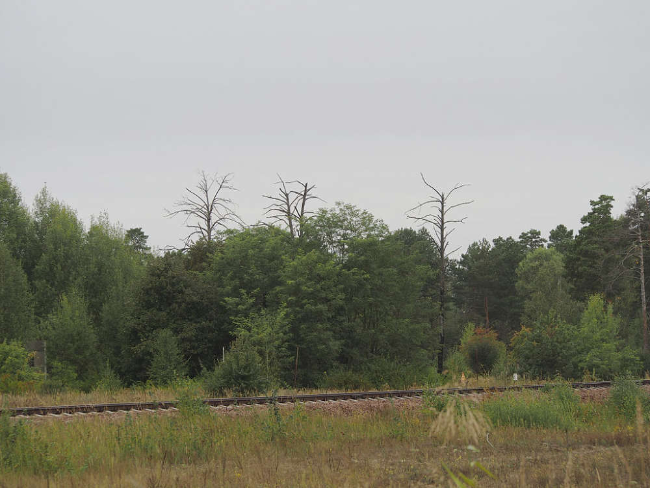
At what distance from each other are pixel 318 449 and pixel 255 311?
79.1ft

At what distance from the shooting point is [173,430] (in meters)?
11.8

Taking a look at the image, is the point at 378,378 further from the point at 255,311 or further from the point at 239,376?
the point at 239,376

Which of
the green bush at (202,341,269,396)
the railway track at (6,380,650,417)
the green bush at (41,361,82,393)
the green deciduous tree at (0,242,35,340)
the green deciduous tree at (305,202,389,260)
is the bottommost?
the green bush at (41,361,82,393)

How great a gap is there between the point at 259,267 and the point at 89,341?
10.9m

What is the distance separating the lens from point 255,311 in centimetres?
3509

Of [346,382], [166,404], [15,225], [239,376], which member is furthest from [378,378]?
[15,225]

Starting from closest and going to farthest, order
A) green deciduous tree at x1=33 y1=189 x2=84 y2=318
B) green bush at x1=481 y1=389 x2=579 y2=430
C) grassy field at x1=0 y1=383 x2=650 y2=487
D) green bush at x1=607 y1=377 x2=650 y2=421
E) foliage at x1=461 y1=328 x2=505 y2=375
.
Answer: grassy field at x1=0 y1=383 x2=650 y2=487, green bush at x1=481 y1=389 x2=579 y2=430, green bush at x1=607 y1=377 x2=650 y2=421, green deciduous tree at x1=33 y1=189 x2=84 y2=318, foliage at x1=461 y1=328 x2=505 y2=375

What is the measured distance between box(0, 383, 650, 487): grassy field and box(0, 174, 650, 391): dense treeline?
23.9 ft

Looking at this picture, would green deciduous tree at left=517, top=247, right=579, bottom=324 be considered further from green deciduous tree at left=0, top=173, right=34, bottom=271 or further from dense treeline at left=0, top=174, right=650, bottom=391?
green deciduous tree at left=0, top=173, right=34, bottom=271

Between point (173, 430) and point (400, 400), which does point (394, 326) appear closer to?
point (400, 400)

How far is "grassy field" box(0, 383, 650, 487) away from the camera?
859cm

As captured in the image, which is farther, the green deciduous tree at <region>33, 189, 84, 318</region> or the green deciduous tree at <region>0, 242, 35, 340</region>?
the green deciduous tree at <region>33, 189, 84, 318</region>

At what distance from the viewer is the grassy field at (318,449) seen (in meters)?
8.59

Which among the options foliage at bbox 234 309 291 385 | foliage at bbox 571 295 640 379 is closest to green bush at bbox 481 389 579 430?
foliage at bbox 234 309 291 385
